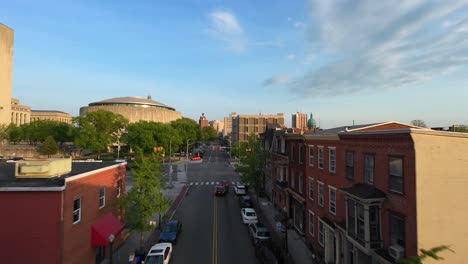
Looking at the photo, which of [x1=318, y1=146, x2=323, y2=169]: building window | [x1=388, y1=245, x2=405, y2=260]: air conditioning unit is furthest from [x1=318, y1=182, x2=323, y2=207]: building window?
[x1=388, y1=245, x2=405, y2=260]: air conditioning unit

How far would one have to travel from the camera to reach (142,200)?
22250mm

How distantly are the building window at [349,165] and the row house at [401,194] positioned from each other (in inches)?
0.8

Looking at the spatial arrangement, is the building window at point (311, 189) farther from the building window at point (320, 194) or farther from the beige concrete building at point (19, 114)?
the beige concrete building at point (19, 114)

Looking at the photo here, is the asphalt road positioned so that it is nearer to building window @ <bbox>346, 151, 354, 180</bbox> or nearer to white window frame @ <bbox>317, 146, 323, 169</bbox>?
white window frame @ <bbox>317, 146, 323, 169</bbox>

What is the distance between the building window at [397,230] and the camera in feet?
43.9

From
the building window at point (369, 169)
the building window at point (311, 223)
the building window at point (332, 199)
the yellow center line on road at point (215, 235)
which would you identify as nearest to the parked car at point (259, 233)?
the yellow center line on road at point (215, 235)

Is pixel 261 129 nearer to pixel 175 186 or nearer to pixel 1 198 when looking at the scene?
pixel 175 186

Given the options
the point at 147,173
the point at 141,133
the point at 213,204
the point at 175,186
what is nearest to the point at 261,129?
the point at 141,133

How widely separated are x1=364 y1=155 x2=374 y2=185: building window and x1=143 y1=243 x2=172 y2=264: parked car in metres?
14.0

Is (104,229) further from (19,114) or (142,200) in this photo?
(19,114)

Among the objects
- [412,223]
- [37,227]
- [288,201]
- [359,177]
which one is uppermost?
[359,177]

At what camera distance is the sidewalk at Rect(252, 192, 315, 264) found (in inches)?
869

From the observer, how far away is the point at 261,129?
135m

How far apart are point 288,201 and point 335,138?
14392 mm
